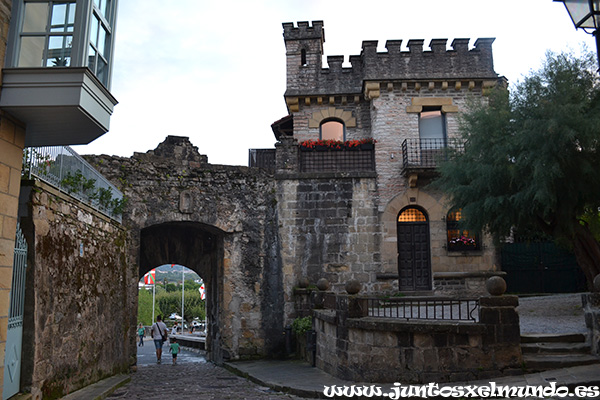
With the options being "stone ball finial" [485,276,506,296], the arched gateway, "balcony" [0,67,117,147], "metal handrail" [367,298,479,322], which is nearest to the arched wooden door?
"metal handrail" [367,298,479,322]

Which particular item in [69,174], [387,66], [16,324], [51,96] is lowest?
[16,324]

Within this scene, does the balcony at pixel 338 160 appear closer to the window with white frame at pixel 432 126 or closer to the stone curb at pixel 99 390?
the window with white frame at pixel 432 126

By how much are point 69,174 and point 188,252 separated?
920 cm

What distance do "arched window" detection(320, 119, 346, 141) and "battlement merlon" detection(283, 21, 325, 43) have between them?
308cm

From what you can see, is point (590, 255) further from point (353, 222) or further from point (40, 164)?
point (40, 164)

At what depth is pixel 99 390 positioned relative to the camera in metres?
8.79

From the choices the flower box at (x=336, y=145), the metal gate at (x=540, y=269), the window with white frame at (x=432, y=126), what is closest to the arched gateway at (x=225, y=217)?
the flower box at (x=336, y=145)

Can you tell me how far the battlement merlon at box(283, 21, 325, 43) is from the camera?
18359mm

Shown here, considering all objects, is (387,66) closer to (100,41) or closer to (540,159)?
(540,159)

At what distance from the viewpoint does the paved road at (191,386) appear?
352 inches

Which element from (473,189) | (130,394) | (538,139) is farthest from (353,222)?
(130,394)

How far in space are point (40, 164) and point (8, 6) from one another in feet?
7.50

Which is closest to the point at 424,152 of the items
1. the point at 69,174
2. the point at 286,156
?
the point at 286,156

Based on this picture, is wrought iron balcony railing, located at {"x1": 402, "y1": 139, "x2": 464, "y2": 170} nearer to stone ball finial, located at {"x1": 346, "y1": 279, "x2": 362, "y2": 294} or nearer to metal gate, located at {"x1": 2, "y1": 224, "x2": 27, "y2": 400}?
stone ball finial, located at {"x1": 346, "y1": 279, "x2": 362, "y2": 294}
